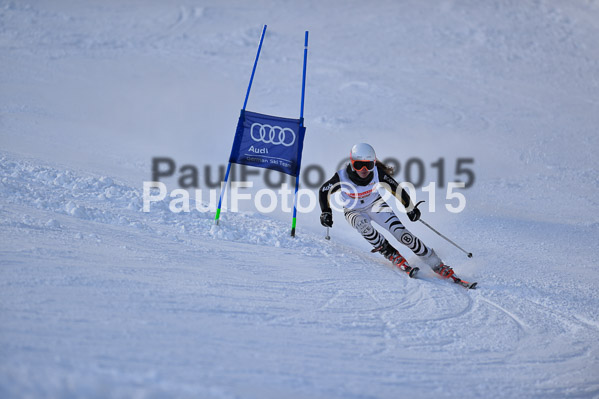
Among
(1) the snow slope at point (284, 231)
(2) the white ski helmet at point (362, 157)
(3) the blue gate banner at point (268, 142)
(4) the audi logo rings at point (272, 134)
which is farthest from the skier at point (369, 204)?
(4) the audi logo rings at point (272, 134)

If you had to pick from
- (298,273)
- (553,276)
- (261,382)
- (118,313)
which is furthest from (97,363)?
(553,276)

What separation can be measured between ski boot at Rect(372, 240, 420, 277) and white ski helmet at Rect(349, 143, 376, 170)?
0.86 meters

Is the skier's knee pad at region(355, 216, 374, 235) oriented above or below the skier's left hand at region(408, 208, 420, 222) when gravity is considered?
below

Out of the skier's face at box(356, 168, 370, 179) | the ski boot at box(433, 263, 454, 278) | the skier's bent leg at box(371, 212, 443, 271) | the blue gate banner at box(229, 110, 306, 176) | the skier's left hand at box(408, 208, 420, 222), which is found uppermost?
the blue gate banner at box(229, 110, 306, 176)

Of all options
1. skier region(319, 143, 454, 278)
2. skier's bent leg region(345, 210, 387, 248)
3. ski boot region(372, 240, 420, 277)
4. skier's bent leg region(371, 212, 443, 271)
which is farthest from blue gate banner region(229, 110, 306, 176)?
ski boot region(372, 240, 420, 277)

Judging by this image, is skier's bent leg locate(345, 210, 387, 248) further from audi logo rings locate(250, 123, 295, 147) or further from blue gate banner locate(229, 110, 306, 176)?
audi logo rings locate(250, 123, 295, 147)

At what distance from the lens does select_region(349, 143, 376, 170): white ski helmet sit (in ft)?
17.7

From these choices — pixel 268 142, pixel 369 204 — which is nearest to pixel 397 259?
pixel 369 204

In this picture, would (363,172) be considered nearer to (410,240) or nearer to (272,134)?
(410,240)

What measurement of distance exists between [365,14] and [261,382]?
1769 centimetres

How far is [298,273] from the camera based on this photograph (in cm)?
462

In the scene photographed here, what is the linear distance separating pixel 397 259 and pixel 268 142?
1923mm

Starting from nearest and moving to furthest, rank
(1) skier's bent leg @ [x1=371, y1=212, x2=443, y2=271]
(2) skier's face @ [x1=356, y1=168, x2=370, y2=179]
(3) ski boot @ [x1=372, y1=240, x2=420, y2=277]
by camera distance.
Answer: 1. (3) ski boot @ [x1=372, y1=240, x2=420, y2=277]
2. (1) skier's bent leg @ [x1=371, y1=212, x2=443, y2=271]
3. (2) skier's face @ [x1=356, y1=168, x2=370, y2=179]

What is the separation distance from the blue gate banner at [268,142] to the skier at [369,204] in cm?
57
